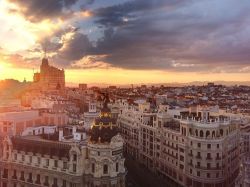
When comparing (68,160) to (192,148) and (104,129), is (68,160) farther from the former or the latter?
(192,148)

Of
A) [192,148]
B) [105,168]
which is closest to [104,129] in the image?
[105,168]

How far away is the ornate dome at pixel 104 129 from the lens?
87.7 m

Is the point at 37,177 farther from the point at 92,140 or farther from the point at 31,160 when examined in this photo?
the point at 92,140

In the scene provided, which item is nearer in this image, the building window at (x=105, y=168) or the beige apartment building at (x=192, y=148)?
the building window at (x=105, y=168)

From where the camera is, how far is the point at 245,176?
78062 mm

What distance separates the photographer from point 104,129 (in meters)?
89.1

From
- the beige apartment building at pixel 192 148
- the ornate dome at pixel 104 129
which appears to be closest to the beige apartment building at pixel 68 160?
the ornate dome at pixel 104 129

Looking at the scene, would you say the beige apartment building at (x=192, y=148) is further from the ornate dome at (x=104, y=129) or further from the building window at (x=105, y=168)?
the building window at (x=105, y=168)

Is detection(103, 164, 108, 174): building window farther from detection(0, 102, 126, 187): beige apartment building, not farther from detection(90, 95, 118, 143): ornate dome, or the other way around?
detection(90, 95, 118, 143): ornate dome

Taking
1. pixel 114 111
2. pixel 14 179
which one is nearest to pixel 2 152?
pixel 14 179

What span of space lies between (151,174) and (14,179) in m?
44.2

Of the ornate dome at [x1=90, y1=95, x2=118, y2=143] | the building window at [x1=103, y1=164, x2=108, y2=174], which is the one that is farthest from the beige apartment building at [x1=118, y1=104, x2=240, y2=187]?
the building window at [x1=103, y1=164, x2=108, y2=174]

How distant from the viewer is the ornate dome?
87688 mm

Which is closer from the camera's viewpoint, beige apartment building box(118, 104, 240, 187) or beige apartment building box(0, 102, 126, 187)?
beige apartment building box(0, 102, 126, 187)
